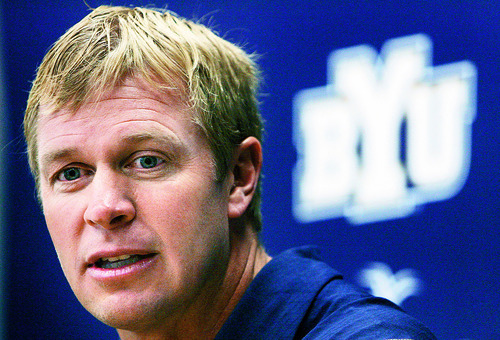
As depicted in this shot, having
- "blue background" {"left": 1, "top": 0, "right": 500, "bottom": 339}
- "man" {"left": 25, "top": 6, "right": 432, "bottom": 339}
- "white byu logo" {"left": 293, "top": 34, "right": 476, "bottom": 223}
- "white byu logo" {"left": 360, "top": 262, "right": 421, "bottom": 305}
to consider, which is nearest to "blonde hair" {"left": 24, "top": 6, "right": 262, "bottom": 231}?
"man" {"left": 25, "top": 6, "right": 432, "bottom": 339}

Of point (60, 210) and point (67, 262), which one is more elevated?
point (60, 210)

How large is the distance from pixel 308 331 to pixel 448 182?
137 centimetres

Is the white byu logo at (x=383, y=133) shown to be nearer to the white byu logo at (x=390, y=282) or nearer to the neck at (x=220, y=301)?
the white byu logo at (x=390, y=282)

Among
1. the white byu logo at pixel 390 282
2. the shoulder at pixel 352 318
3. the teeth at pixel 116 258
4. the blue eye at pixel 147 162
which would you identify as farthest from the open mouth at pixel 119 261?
the white byu logo at pixel 390 282

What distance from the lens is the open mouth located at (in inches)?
74.1

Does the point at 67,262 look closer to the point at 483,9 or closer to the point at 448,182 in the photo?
the point at 448,182

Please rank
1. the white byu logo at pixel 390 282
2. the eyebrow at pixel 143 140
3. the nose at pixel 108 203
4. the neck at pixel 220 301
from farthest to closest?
1. the white byu logo at pixel 390 282
2. the neck at pixel 220 301
3. the eyebrow at pixel 143 140
4. the nose at pixel 108 203

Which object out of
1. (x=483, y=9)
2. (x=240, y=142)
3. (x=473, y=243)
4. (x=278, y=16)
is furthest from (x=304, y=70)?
(x=240, y=142)

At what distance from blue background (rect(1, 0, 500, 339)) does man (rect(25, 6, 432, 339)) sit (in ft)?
3.58

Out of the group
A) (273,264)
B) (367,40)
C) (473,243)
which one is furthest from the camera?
(367,40)

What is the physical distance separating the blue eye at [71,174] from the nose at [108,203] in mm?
89

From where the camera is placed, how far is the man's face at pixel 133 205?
1877mm

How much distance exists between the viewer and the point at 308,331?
193cm

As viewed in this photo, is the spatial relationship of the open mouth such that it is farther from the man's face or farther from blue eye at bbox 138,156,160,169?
blue eye at bbox 138,156,160,169
